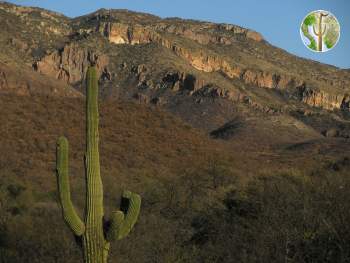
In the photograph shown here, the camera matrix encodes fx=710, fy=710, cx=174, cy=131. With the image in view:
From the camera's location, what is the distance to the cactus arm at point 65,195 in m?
11.5

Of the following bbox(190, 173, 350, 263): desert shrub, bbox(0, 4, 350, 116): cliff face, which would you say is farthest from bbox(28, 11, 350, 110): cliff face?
bbox(190, 173, 350, 263): desert shrub

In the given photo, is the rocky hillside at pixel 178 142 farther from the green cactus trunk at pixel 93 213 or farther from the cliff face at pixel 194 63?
the green cactus trunk at pixel 93 213

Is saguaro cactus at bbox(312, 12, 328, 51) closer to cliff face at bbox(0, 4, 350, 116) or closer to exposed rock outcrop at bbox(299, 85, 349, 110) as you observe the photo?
cliff face at bbox(0, 4, 350, 116)

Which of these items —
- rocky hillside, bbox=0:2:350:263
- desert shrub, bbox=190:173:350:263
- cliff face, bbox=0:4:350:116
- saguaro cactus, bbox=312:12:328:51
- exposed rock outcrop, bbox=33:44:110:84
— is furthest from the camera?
exposed rock outcrop, bbox=33:44:110:84

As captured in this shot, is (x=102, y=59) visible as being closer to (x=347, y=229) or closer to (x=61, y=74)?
(x=61, y=74)

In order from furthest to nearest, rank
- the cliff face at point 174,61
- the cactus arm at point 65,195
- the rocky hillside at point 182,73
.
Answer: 1. the cliff face at point 174,61
2. the rocky hillside at point 182,73
3. the cactus arm at point 65,195

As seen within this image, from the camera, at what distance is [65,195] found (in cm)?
1164

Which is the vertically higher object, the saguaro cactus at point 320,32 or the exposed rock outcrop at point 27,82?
the saguaro cactus at point 320,32

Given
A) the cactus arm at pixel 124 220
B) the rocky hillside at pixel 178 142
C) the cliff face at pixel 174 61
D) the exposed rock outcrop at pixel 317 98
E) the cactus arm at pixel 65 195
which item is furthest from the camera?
the exposed rock outcrop at pixel 317 98

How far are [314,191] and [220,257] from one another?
3.28 metres

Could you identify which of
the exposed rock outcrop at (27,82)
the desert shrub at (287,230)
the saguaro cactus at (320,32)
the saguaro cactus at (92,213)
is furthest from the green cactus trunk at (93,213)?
the exposed rock outcrop at (27,82)

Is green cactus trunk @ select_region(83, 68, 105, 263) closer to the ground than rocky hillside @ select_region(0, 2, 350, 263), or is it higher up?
higher up

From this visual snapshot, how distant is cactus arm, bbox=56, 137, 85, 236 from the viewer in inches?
451

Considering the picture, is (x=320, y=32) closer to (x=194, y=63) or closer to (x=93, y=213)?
(x=93, y=213)
